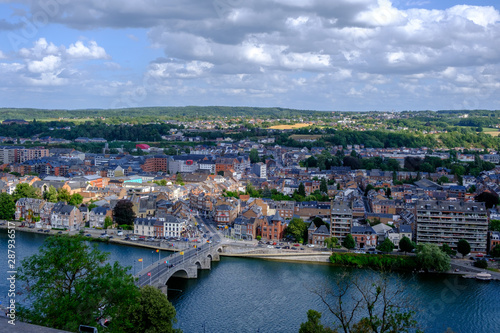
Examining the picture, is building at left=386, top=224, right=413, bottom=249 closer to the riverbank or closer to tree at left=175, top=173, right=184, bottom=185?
the riverbank

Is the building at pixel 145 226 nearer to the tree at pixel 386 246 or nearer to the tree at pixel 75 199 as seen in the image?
the tree at pixel 75 199

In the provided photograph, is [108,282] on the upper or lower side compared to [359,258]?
upper

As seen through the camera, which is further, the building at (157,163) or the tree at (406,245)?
the building at (157,163)

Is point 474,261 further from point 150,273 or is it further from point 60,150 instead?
point 60,150

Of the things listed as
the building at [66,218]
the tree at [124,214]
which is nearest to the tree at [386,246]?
the tree at [124,214]

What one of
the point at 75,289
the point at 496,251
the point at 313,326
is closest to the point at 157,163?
the point at 496,251

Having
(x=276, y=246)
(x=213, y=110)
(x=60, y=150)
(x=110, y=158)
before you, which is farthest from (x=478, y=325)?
(x=213, y=110)

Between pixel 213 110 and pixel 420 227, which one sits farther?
pixel 213 110
